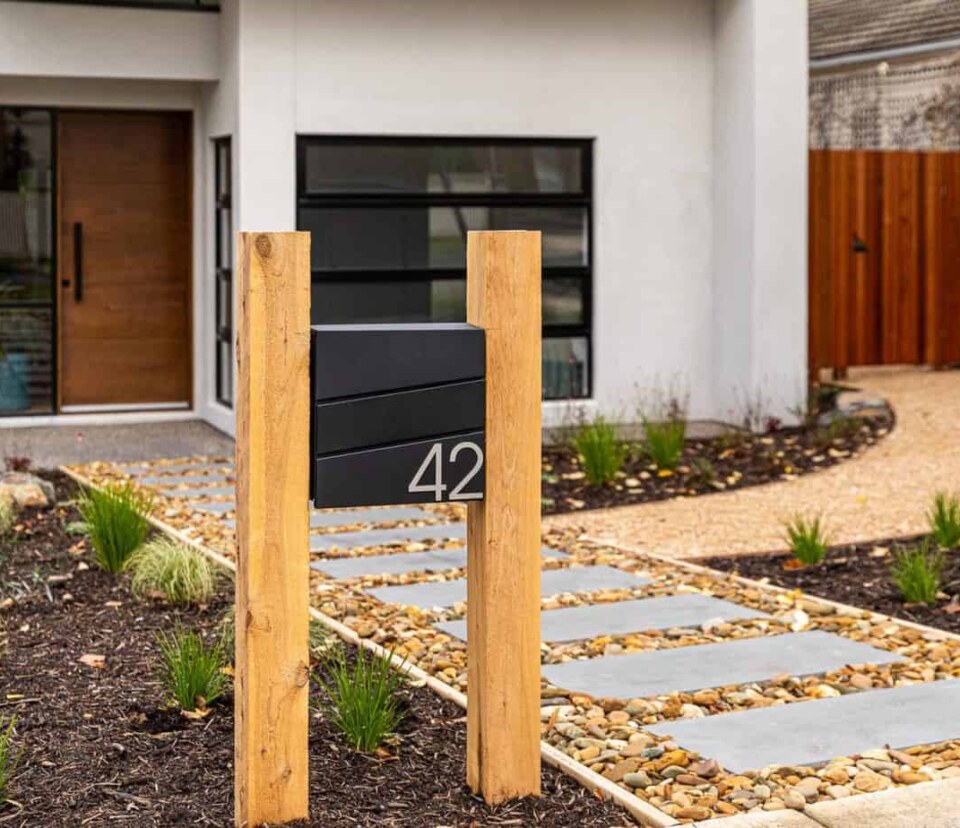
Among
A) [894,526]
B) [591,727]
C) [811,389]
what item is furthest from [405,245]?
[591,727]

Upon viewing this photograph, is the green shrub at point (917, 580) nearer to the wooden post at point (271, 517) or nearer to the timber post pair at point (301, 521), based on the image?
the timber post pair at point (301, 521)

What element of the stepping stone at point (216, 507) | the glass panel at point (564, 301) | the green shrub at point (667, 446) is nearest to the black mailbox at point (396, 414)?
the stepping stone at point (216, 507)

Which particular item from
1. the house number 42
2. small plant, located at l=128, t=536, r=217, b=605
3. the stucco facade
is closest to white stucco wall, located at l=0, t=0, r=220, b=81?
the stucco facade

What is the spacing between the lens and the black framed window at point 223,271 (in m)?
12.6

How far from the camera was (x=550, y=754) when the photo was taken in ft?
15.6

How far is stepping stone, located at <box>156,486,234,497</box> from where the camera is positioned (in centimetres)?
990

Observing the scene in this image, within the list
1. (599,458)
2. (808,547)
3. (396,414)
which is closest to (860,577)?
(808,547)

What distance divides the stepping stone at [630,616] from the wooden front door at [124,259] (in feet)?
24.4

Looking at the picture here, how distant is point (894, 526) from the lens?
883 centimetres

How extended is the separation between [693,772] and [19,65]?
30.2ft

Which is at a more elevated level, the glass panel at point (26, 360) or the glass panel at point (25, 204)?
the glass panel at point (25, 204)

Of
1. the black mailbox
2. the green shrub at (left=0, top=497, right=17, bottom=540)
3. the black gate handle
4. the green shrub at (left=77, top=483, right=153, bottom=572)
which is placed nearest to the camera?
the black mailbox

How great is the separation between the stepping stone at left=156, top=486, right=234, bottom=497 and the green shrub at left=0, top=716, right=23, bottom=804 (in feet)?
16.3

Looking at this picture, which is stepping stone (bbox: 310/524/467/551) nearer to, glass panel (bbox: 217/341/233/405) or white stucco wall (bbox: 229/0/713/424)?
white stucco wall (bbox: 229/0/713/424)
